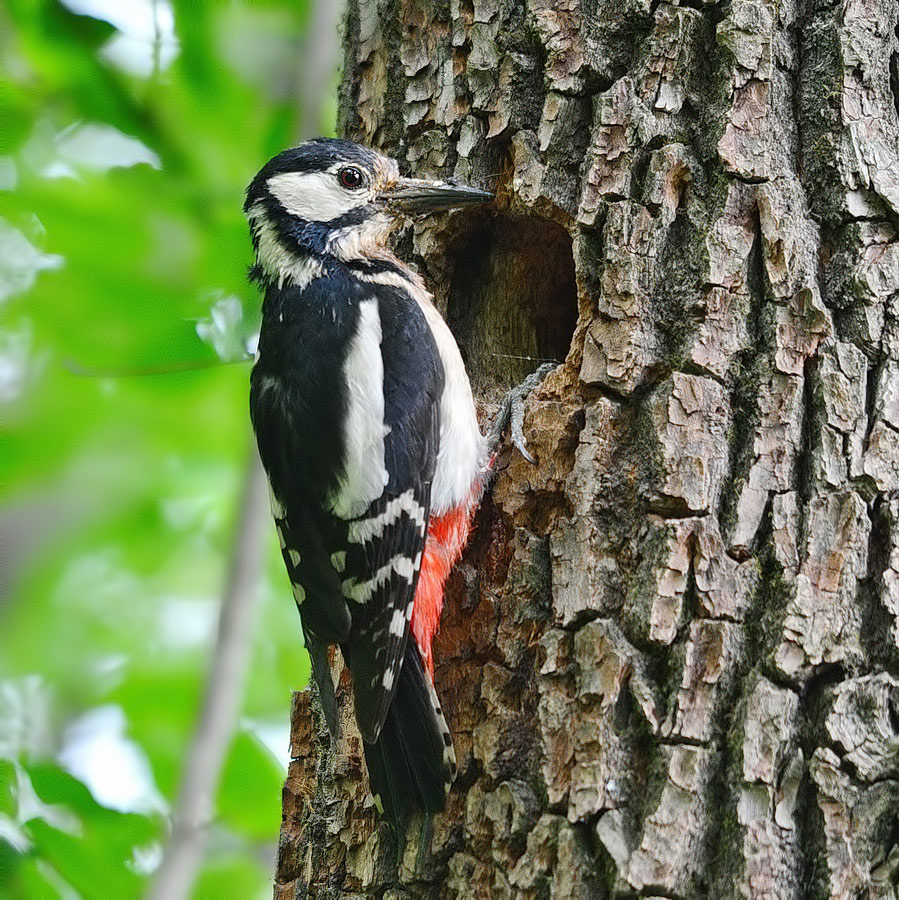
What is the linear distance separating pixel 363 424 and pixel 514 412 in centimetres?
37

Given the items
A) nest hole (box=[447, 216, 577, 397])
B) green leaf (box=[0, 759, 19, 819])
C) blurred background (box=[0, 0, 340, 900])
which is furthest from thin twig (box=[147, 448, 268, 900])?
nest hole (box=[447, 216, 577, 397])

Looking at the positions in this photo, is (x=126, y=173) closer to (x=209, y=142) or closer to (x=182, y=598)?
(x=209, y=142)

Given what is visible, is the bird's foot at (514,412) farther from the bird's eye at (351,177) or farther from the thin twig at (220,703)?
the thin twig at (220,703)

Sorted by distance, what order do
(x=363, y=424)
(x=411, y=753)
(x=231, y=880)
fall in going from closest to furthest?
1. (x=411, y=753)
2. (x=363, y=424)
3. (x=231, y=880)

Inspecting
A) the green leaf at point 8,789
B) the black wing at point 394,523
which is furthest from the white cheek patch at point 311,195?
the green leaf at point 8,789

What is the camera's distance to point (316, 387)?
2.63m

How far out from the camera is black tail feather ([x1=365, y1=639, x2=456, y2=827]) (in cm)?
215

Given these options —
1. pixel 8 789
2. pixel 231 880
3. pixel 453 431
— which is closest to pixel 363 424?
pixel 453 431

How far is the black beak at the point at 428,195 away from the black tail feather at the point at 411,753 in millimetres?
1053

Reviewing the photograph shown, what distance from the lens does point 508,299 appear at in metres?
2.79

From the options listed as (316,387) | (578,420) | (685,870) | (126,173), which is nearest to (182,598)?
(126,173)

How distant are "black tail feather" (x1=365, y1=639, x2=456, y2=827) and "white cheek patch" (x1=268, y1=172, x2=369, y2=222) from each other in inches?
52.1

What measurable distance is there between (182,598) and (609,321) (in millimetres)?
4286

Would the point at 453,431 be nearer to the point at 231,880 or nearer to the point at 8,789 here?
the point at 8,789
